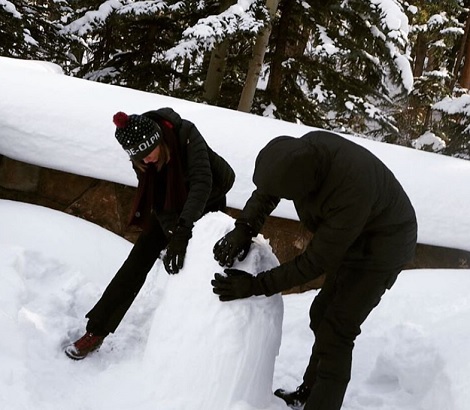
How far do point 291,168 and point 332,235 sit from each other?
0.29 meters

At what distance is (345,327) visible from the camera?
2.00 m

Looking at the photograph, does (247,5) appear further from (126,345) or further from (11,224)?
(126,345)

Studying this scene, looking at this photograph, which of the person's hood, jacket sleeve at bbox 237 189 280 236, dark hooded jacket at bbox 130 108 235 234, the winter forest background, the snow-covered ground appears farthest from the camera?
the winter forest background

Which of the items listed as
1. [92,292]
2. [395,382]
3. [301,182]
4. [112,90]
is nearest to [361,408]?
[395,382]

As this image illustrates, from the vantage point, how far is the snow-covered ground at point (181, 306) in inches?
79.8

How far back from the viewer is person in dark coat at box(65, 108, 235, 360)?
225 centimetres

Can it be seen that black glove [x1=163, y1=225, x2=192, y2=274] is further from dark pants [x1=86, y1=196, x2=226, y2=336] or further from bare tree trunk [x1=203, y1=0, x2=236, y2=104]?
bare tree trunk [x1=203, y1=0, x2=236, y2=104]

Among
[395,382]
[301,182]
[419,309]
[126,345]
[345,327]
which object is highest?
[301,182]

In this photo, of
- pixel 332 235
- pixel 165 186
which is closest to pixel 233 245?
pixel 332 235

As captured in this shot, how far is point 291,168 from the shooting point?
161cm

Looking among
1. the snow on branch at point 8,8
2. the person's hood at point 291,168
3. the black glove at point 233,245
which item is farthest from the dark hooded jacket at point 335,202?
the snow on branch at point 8,8

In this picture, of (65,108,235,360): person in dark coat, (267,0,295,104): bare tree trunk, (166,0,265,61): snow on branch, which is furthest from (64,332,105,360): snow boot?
(267,0,295,104): bare tree trunk

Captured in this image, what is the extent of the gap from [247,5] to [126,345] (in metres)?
3.83

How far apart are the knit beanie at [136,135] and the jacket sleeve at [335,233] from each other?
88 centimetres
